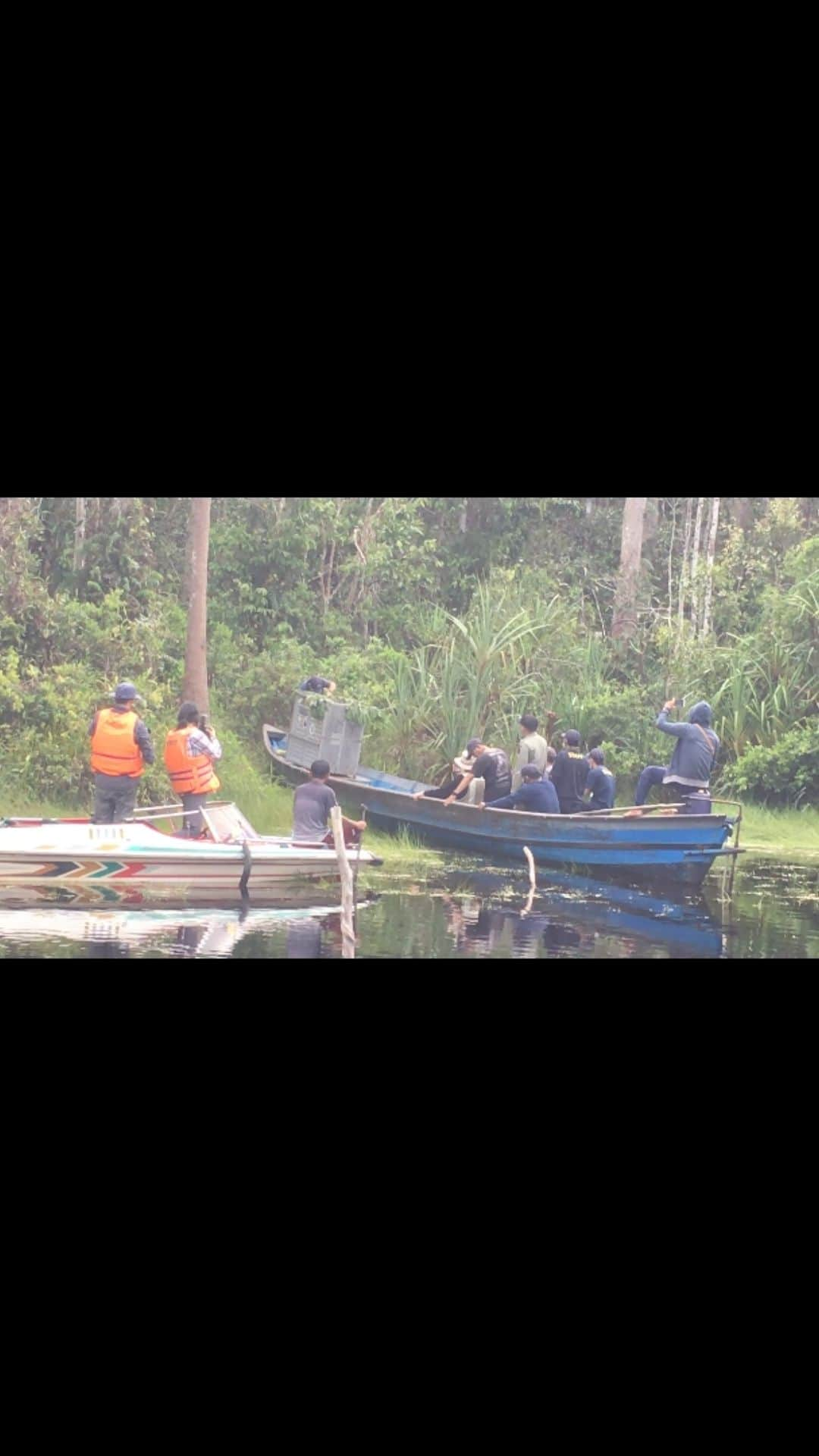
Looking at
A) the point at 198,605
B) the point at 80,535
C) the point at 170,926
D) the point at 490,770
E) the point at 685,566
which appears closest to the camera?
the point at 170,926

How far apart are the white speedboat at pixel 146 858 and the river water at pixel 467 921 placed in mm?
136

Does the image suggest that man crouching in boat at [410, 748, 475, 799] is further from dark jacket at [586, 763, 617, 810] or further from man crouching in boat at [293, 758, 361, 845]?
dark jacket at [586, 763, 617, 810]

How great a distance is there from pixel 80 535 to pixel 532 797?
10.2 feet

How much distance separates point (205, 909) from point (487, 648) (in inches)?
91.9

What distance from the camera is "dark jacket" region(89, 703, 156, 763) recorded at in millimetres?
12633

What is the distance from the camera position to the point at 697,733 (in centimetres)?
1300

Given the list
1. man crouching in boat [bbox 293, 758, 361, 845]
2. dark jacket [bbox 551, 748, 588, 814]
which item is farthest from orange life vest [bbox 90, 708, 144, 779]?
dark jacket [bbox 551, 748, 588, 814]

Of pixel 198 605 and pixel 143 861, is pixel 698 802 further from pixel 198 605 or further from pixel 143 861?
pixel 143 861

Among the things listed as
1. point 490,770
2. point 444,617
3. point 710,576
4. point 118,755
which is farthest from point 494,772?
point 118,755

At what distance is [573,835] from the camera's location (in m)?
12.9

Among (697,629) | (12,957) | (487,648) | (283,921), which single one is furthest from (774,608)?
(12,957)

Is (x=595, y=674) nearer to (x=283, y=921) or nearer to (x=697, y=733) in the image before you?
(x=697, y=733)

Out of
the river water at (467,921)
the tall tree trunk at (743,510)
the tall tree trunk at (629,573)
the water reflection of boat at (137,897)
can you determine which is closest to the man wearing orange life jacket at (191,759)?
the water reflection of boat at (137,897)
